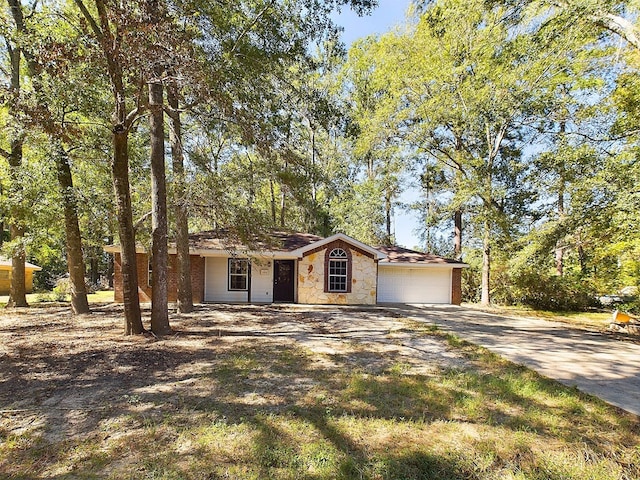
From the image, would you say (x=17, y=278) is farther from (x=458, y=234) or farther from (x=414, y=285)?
(x=458, y=234)

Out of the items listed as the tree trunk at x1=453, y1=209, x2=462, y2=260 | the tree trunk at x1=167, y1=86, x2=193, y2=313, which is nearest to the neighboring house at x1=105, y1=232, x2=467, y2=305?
the tree trunk at x1=167, y1=86, x2=193, y2=313

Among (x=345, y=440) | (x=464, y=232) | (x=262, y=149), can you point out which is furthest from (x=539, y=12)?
(x=464, y=232)

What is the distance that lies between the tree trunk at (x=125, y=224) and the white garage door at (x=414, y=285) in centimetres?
1167

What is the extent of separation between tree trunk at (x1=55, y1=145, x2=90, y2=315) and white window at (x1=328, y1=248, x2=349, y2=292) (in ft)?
30.9

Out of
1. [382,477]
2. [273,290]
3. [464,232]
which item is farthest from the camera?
[464,232]

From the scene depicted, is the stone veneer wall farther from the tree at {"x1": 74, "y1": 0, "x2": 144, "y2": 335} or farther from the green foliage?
the tree at {"x1": 74, "y1": 0, "x2": 144, "y2": 335}

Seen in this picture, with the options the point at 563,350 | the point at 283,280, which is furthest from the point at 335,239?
the point at 563,350

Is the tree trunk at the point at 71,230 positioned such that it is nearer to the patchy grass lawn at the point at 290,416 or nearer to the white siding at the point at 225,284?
the patchy grass lawn at the point at 290,416

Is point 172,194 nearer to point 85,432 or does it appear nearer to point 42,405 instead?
point 42,405

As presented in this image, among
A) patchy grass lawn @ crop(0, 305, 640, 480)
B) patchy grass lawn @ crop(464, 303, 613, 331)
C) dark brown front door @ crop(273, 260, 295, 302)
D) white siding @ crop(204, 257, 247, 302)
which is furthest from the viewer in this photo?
dark brown front door @ crop(273, 260, 295, 302)

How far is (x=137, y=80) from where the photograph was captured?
641cm

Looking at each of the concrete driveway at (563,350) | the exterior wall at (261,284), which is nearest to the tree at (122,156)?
the exterior wall at (261,284)

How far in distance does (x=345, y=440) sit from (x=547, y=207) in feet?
55.3

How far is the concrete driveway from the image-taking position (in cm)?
553
